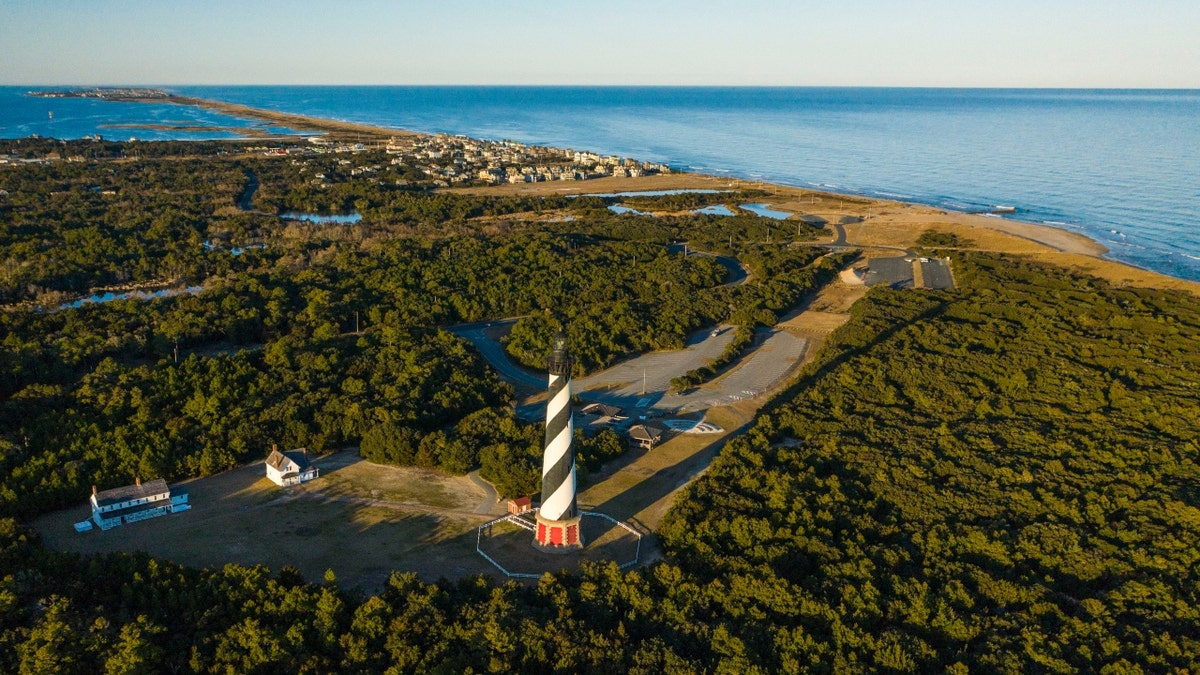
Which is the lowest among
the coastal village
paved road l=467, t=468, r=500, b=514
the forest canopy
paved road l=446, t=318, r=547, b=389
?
paved road l=467, t=468, r=500, b=514

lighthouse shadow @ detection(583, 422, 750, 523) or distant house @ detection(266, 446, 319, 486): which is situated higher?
distant house @ detection(266, 446, 319, 486)

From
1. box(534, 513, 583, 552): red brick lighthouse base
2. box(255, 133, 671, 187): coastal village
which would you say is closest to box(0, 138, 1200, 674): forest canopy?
box(534, 513, 583, 552): red brick lighthouse base

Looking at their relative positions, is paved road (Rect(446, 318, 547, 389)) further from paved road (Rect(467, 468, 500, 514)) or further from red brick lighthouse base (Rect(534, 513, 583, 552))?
red brick lighthouse base (Rect(534, 513, 583, 552))

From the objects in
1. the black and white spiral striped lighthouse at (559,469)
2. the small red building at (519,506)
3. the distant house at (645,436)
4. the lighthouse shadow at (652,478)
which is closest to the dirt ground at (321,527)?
the small red building at (519,506)

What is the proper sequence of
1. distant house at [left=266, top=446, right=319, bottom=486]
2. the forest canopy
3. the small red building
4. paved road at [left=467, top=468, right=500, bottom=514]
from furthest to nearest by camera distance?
1. distant house at [left=266, top=446, right=319, bottom=486]
2. paved road at [left=467, top=468, right=500, bottom=514]
3. the small red building
4. the forest canopy

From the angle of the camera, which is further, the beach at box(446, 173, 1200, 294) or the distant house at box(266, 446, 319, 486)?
the beach at box(446, 173, 1200, 294)

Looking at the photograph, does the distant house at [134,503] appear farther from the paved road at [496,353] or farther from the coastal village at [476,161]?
the coastal village at [476,161]

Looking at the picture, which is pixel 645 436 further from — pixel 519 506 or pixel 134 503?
Answer: pixel 134 503
